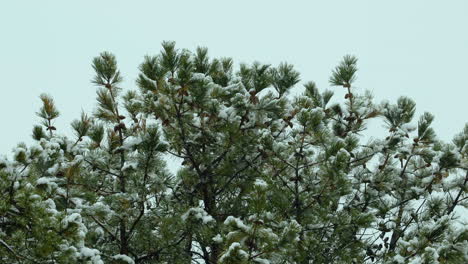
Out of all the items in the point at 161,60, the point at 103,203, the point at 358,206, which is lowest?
the point at 103,203

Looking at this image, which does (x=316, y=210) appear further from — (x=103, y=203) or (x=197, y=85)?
(x=103, y=203)

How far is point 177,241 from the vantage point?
6.34 m

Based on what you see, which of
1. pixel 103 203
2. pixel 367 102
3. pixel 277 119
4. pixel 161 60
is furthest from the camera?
pixel 367 102

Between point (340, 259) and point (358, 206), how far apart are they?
909 mm

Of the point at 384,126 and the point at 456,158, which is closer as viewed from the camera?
the point at 456,158

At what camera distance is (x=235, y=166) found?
638cm

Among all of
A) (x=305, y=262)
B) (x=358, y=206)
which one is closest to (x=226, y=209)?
(x=305, y=262)

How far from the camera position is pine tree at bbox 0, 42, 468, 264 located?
568 centimetres

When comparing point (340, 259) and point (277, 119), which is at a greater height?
point (277, 119)

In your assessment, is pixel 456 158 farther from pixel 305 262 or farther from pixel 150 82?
pixel 150 82

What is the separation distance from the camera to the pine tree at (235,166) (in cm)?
568

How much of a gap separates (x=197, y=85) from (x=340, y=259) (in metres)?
2.19

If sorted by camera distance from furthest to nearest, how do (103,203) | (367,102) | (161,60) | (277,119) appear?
(367,102) → (277,119) → (161,60) → (103,203)

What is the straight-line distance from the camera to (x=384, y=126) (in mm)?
6914
